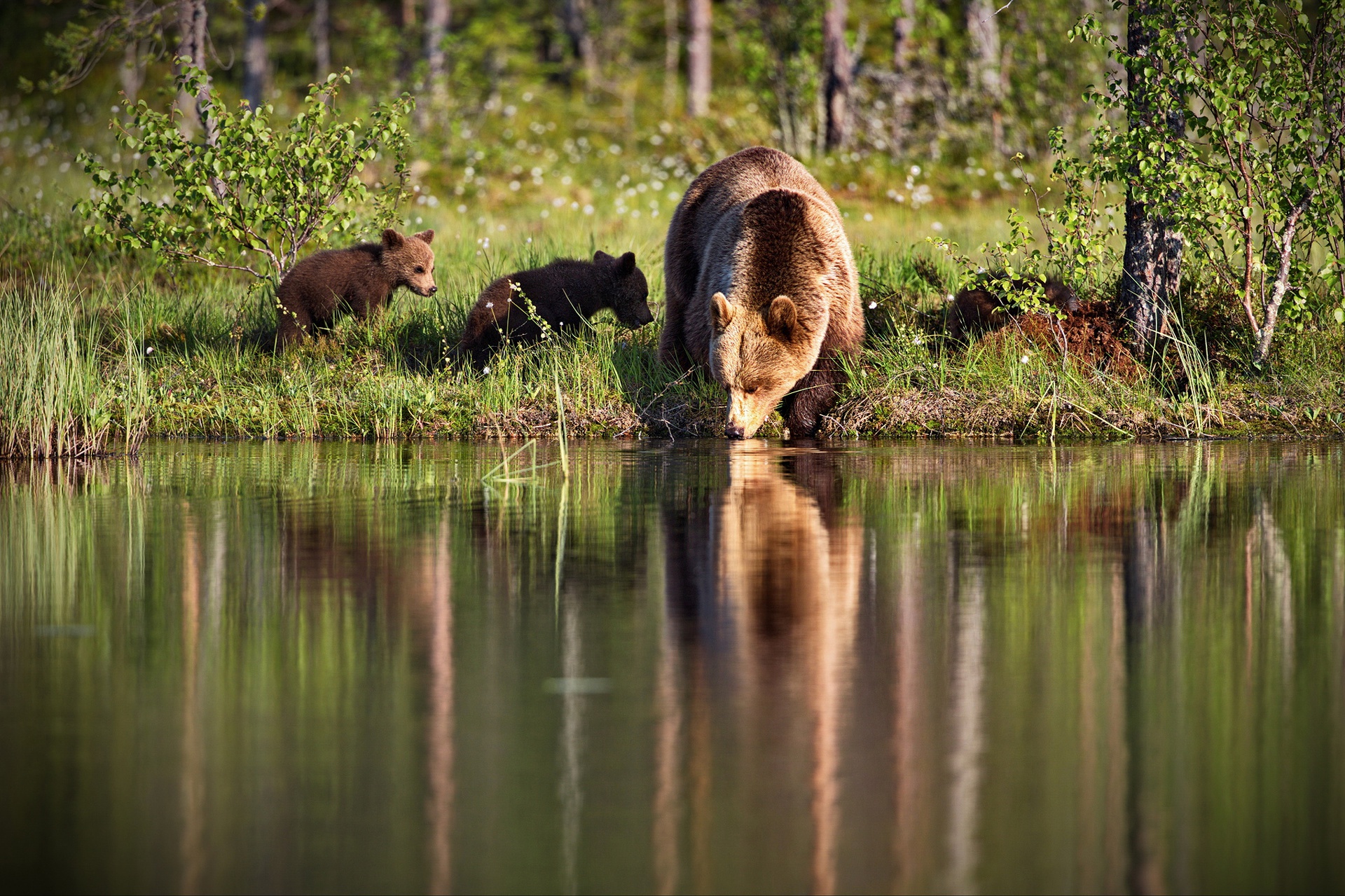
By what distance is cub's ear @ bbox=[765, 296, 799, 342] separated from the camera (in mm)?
9023

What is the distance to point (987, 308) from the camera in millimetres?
11039

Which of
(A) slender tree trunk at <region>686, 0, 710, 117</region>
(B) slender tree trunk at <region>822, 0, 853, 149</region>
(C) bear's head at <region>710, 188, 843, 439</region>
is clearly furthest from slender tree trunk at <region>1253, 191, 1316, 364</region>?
(A) slender tree trunk at <region>686, 0, 710, 117</region>

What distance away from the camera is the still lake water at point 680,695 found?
3.30m

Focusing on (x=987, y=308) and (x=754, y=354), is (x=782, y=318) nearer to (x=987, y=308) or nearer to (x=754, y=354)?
(x=754, y=354)

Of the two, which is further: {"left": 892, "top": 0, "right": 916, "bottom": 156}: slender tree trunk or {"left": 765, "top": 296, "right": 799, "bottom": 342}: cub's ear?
{"left": 892, "top": 0, "right": 916, "bottom": 156}: slender tree trunk

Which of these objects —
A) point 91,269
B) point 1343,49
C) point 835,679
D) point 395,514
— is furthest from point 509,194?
point 835,679

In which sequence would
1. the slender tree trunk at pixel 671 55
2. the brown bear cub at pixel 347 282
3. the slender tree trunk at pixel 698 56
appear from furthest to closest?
1. the slender tree trunk at pixel 671 55
2. the slender tree trunk at pixel 698 56
3. the brown bear cub at pixel 347 282

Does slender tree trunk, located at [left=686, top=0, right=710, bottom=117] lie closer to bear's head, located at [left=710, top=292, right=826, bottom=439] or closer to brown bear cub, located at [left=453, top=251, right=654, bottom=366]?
brown bear cub, located at [left=453, top=251, right=654, bottom=366]

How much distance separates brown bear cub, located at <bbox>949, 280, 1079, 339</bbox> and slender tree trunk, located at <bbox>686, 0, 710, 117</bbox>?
2304cm

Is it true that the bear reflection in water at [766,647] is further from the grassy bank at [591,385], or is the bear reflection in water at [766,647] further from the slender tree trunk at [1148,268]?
the slender tree trunk at [1148,268]

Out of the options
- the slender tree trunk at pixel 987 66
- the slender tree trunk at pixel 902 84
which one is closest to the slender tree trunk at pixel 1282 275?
the slender tree trunk at pixel 987 66

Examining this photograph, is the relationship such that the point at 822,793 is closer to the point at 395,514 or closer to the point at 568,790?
the point at 568,790

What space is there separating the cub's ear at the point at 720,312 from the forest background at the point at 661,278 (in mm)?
1229

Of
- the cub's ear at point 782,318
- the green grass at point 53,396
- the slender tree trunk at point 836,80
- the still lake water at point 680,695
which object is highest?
the slender tree trunk at point 836,80
